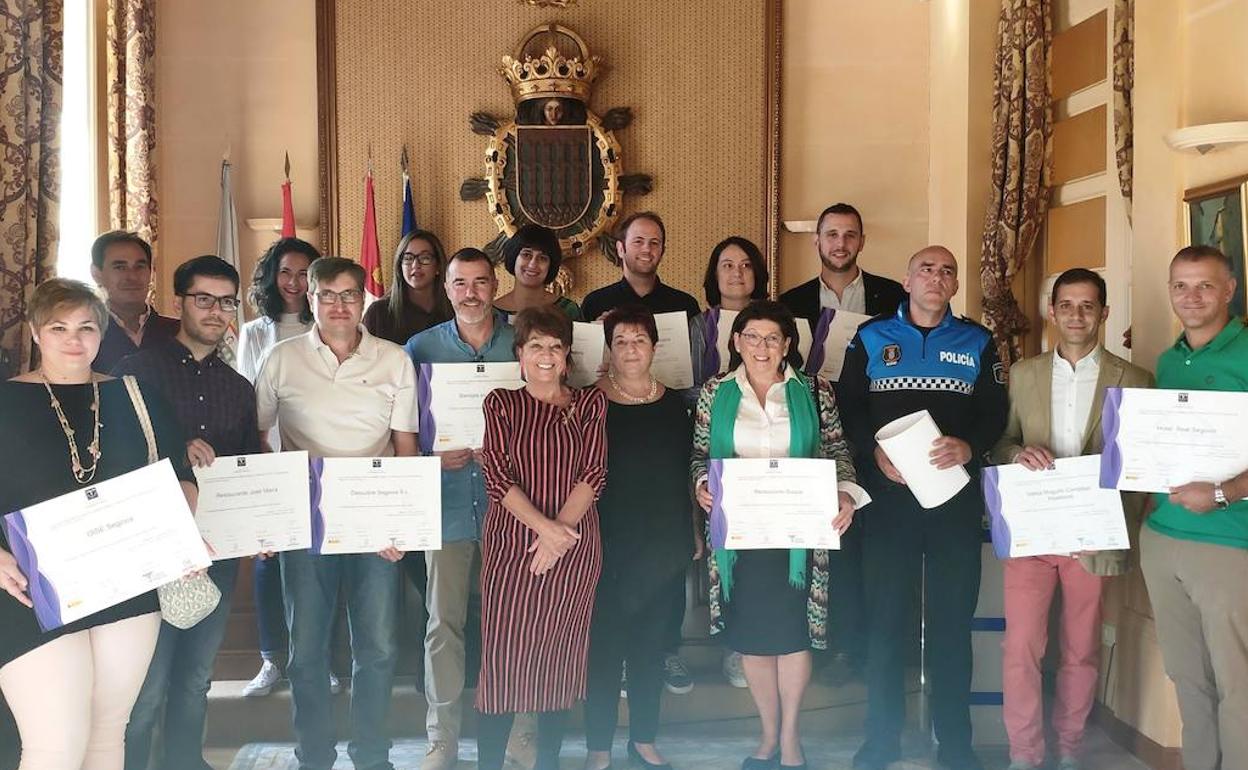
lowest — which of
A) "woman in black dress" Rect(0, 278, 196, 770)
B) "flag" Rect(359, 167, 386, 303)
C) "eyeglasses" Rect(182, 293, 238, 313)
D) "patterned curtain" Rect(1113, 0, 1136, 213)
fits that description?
"woman in black dress" Rect(0, 278, 196, 770)

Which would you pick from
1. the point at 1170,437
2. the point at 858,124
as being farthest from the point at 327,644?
the point at 858,124

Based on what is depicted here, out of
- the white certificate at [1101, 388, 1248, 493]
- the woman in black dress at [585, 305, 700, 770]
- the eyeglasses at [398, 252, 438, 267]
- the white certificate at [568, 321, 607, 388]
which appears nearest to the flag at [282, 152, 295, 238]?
the eyeglasses at [398, 252, 438, 267]

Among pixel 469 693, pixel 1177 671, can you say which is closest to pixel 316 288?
pixel 469 693

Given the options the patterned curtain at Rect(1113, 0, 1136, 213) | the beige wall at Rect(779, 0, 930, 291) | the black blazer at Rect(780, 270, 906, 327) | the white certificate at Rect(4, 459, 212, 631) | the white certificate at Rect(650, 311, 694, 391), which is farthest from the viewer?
the beige wall at Rect(779, 0, 930, 291)

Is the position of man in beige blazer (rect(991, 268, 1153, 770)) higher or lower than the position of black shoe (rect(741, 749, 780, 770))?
higher

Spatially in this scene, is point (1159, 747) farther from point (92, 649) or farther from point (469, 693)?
point (92, 649)

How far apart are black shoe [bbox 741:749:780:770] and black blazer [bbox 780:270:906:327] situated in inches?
62.1

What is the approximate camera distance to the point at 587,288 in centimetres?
667

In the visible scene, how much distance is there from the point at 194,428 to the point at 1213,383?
118 inches

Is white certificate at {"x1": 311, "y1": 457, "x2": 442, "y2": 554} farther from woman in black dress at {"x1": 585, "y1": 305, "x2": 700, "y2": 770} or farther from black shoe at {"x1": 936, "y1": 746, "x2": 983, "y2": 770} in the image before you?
black shoe at {"x1": 936, "y1": 746, "x2": 983, "y2": 770}

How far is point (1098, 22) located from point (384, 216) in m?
4.06

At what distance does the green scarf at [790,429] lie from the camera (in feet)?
11.1

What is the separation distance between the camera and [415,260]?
13.1ft

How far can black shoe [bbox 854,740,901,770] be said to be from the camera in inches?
140
